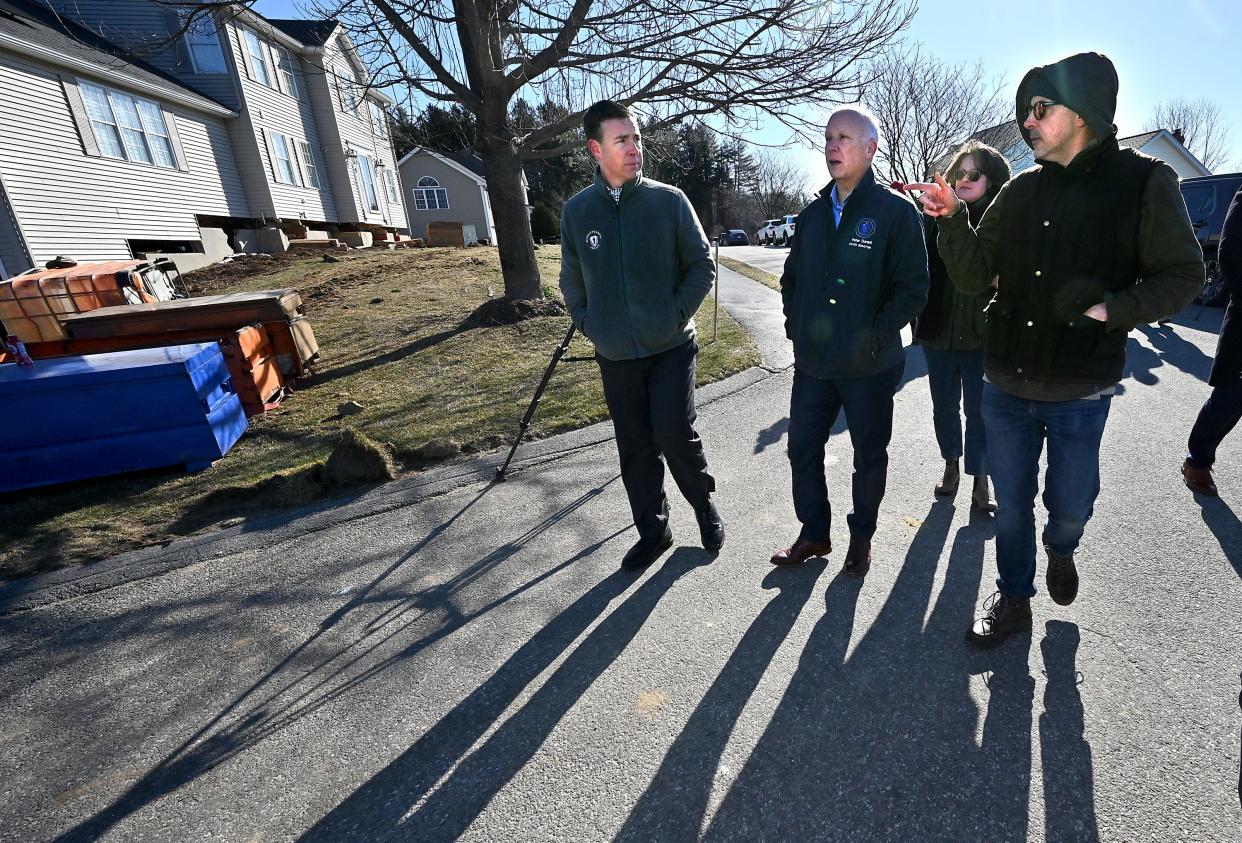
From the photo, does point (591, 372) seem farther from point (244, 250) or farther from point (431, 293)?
point (244, 250)

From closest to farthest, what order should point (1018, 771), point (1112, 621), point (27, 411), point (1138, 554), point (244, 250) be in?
point (1018, 771) < point (1112, 621) < point (1138, 554) < point (27, 411) < point (244, 250)

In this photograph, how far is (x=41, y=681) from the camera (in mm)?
2643

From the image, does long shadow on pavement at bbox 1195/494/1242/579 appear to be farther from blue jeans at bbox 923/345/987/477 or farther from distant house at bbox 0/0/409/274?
distant house at bbox 0/0/409/274

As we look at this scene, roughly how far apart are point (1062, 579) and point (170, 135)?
2193cm

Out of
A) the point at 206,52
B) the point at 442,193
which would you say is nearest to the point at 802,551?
the point at 206,52

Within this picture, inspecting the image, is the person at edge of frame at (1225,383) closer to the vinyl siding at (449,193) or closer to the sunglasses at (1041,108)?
the sunglasses at (1041,108)

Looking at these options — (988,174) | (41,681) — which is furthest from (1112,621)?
(41,681)

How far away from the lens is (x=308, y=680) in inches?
99.1

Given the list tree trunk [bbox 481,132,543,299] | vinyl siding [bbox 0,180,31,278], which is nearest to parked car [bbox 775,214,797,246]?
tree trunk [bbox 481,132,543,299]

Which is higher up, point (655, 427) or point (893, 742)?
point (655, 427)

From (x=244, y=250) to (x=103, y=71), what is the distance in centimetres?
544

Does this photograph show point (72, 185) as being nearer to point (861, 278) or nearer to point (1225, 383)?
point (861, 278)

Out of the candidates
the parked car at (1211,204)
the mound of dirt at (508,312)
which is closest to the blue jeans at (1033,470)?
the mound of dirt at (508,312)

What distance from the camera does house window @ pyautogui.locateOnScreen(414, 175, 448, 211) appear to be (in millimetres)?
34156
